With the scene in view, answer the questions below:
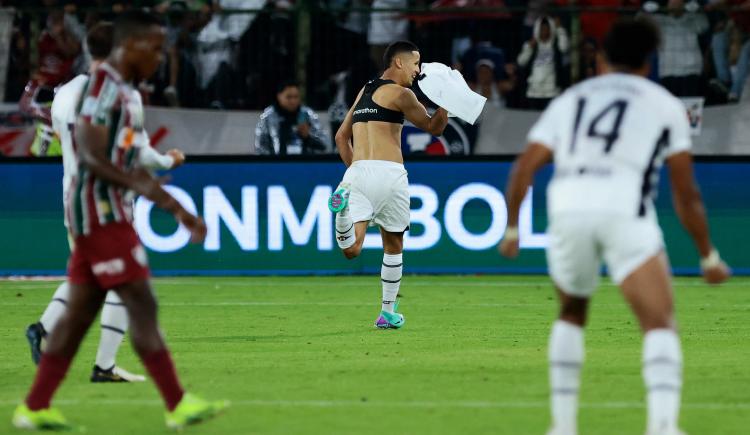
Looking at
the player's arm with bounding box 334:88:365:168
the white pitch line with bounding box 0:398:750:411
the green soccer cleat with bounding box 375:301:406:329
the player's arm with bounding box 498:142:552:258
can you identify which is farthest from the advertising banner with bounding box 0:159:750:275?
the player's arm with bounding box 498:142:552:258

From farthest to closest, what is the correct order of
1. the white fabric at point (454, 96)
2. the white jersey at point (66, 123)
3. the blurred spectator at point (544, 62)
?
the blurred spectator at point (544, 62) → the white fabric at point (454, 96) → the white jersey at point (66, 123)

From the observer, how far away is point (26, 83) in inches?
717

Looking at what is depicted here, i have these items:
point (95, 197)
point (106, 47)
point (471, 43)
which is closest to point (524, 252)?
point (471, 43)

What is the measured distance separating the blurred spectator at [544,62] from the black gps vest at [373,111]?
5723mm

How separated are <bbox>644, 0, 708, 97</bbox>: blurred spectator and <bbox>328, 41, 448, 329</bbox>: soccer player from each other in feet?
20.5

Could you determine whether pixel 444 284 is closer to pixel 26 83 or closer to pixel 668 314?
pixel 26 83

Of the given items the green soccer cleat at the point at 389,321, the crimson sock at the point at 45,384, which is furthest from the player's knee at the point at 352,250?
the crimson sock at the point at 45,384

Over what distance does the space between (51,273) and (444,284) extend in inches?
192

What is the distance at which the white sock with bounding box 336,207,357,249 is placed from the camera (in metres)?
12.4

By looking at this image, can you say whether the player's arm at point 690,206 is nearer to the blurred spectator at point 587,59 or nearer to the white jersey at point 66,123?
the white jersey at point 66,123

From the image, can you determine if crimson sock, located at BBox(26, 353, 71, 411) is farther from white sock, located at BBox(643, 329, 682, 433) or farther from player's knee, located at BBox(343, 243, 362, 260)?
player's knee, located at BBox(343, 243, 362, 260)

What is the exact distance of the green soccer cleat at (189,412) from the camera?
6730mm

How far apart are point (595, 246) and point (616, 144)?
18.1 inches

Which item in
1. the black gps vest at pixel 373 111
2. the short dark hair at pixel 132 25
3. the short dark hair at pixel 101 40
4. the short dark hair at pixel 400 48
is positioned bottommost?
the black gps vest at pixel 373 111
